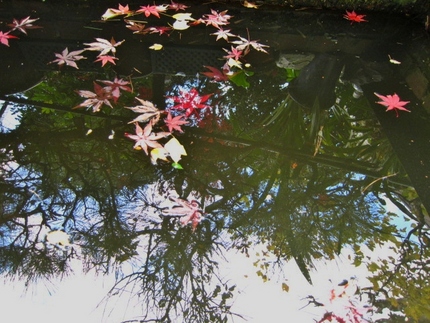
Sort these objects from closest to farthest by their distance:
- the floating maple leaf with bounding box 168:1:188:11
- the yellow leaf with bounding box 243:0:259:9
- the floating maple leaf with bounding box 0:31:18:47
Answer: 1. the floating maple leaf with bounding box 0:31:18:47
2. the floating maple leaf with bounding box 168:1:188:11
3. the yellow leaf with bounding box 243:0:259:9

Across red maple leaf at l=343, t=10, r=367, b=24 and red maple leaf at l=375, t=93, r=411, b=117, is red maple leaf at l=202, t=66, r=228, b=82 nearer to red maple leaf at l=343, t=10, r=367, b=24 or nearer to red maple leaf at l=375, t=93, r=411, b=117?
red maple leaf at l=375, t=93, r=411, b=117

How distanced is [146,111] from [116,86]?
25cm

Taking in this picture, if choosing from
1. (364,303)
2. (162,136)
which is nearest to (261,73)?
(162,136)

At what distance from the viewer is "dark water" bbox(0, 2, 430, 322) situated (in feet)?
4.06

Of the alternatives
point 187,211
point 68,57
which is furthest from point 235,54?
point 187,211

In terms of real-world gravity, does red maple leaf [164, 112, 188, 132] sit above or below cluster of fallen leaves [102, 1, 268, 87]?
below

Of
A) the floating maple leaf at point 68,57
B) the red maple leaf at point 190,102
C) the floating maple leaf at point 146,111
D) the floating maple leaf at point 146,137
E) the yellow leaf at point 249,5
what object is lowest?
the floating maple leaf at point 146,137

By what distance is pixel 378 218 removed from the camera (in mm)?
1433

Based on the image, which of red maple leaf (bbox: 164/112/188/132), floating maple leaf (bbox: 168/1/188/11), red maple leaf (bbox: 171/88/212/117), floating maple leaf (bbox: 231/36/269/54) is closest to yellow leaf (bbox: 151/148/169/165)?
red maple leaf (bbox: 164/112/188/132)

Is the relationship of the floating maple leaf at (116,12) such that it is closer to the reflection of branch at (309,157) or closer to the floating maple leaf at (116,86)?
the floating maple leaf at (116,86)

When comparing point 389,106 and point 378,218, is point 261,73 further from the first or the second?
point 378,218

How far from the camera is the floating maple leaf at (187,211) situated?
1316mm

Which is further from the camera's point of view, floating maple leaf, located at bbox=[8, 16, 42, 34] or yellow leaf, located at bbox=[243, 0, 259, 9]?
yellow leaf, located at bbox=[243, 0, 259, 9]

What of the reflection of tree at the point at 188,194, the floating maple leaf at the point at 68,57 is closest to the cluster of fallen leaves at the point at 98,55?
the floating maple leaf at the point at 68,57
